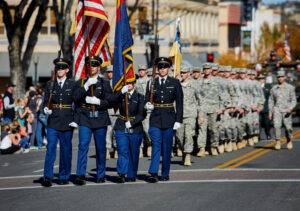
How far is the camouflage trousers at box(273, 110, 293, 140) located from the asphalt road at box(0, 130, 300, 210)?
3.03 meters

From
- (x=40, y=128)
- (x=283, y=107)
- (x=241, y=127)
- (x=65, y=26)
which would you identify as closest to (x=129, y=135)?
(x=283, y=107)

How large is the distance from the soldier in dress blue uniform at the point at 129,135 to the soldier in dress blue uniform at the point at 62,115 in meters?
0.82

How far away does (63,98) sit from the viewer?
17.0m

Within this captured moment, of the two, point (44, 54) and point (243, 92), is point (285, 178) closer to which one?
point (243, 92)

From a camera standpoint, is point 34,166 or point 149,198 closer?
point 149,198

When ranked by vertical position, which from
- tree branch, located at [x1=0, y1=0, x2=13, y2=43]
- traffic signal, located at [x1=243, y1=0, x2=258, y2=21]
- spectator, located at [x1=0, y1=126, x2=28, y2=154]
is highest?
traffic signal, located at [x1=243, y1=0, x2=258, y2=21]

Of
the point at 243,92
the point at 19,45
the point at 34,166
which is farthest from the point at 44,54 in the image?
the point at 34,166

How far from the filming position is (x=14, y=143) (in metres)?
26.4

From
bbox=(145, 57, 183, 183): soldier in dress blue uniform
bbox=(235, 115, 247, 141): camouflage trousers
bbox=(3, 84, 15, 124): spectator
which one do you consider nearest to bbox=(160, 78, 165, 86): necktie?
bbox=(145, 57, 183, 183): soldier in dress blue uniform

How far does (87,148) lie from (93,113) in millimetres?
549

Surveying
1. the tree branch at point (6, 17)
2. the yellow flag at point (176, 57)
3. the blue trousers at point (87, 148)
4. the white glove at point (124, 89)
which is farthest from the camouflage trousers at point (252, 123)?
the tree branch at point (6, 17)

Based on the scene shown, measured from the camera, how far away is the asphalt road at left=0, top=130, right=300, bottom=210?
14.3 metres

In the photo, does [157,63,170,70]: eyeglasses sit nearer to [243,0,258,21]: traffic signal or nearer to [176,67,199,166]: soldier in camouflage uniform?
[176,67,199,166]: soldier in camouflage uniform

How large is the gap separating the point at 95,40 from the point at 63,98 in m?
1.60
